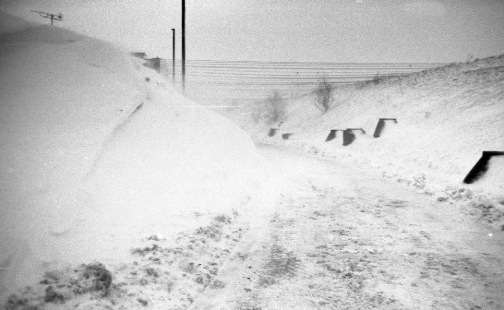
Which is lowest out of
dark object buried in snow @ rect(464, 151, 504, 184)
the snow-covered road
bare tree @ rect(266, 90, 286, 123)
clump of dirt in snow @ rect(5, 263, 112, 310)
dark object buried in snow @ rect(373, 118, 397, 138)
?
the snow-covered road

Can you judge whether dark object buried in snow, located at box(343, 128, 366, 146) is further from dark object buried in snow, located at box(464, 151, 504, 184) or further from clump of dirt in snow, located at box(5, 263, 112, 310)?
clump of dirt in snow, located at box(5, 263, 112, 310)

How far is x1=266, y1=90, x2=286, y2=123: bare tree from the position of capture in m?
35.7

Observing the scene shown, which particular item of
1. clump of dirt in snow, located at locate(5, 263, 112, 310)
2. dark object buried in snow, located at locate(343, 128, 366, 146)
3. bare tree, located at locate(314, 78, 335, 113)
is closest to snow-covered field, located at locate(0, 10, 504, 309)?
clump of dirt in snow, located at locate(5, 263, 112, 310)

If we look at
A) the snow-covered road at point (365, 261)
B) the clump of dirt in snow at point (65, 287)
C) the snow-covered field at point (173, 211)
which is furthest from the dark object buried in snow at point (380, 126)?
the clump of dirt in snow at point (65, 287)

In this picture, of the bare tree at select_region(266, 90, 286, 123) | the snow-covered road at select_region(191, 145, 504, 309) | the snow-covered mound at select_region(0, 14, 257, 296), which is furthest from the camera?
the bare tree at select_region(266, 90, 286, 123)

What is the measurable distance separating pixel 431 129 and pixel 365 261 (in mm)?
13682

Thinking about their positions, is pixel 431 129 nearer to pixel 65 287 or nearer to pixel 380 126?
pixel 380 126

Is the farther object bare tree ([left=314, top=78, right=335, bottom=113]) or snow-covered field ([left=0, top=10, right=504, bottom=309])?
bare tree ([left=314, top=78, right=335, bottom=113])

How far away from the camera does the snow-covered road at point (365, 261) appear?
3322 mm

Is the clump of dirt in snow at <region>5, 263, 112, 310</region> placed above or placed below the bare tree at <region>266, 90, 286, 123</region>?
below

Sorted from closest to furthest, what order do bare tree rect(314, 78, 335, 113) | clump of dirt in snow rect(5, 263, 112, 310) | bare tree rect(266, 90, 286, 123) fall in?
clump of dirt in snow rect(5, 263, 112, 310) < bare tree rect(314, 78, 335, 113) < bare tree rect(266, 90, 286, 123)

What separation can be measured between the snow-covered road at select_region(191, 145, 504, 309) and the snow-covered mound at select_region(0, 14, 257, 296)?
1.51 m

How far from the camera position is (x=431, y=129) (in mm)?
15109

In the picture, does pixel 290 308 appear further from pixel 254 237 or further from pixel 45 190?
pixel 45 190
